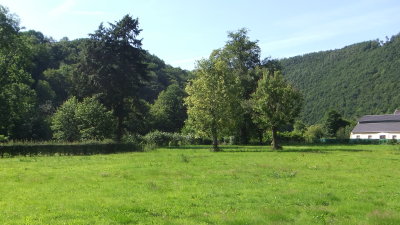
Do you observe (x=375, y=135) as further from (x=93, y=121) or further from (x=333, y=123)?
(x=93, y=121)

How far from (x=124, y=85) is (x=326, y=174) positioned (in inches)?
1709

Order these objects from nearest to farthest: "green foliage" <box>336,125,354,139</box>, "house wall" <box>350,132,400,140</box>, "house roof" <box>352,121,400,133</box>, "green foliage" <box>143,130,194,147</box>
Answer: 1. "green foliage" <box>143,130,194,147</box>
2. "house wall" <box>350,132,400,140</box>
3. "house roof" <box>352,121,400,133</box>
4. "green foliage" <box>336,125,354,139</box>

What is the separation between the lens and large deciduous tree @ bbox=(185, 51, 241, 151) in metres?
44.7

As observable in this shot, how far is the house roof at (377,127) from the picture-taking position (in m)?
102

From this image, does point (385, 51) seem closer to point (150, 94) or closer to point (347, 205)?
point (150, 94)

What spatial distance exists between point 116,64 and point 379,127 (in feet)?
253

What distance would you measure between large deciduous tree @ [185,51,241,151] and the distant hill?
114356 mm

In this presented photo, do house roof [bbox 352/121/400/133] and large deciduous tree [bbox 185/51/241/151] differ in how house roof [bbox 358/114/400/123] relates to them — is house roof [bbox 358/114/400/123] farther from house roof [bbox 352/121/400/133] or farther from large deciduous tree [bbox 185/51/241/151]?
large deciduous tree [bbox 185/51/241/151]

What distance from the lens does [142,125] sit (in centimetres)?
6506

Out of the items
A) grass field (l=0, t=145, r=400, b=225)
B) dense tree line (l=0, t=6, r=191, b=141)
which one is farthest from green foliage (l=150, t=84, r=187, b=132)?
grass field (l=0, t=145, r=400, b=225)

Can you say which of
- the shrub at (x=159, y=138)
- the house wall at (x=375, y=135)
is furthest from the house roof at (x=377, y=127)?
the shrub at (x=159, y=138)

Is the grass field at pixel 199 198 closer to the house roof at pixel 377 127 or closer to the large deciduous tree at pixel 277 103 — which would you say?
the large deciduous tree at pixel 277 103

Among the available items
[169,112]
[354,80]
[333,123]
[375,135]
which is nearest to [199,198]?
[169,112]

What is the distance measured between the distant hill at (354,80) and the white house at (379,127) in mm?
38111
